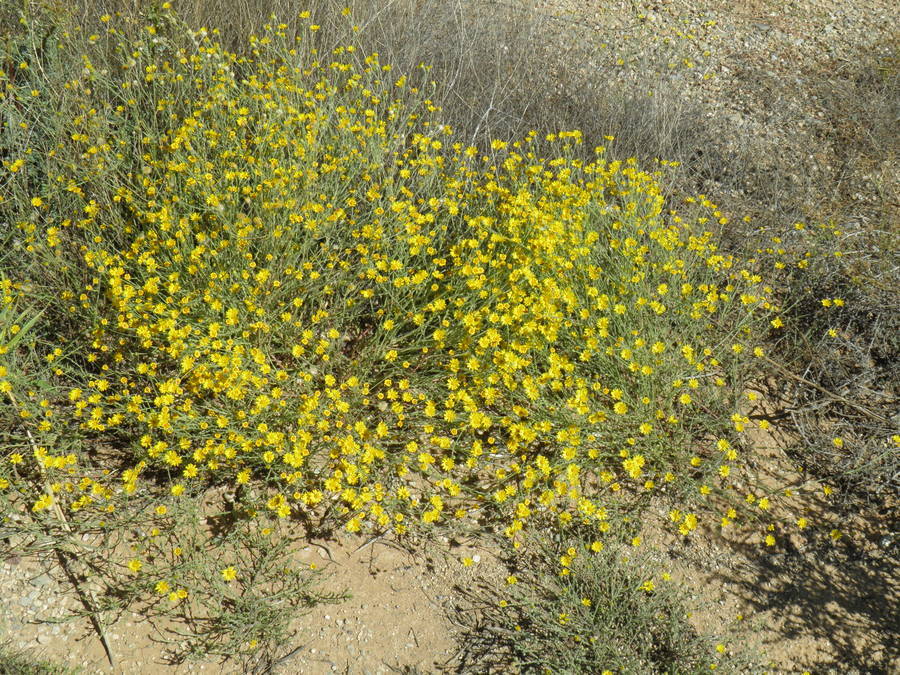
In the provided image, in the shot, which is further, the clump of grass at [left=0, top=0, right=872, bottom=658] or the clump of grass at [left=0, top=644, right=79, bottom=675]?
the clump of grass at [left=0, top=0, right=872, bottom=658]

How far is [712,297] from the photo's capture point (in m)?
Result: 2.99

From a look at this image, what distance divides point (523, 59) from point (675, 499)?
3704 millimetres

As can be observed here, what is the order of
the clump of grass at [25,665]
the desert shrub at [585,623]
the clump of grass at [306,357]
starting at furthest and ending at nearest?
the clump of grass at [306,357], the desert shrub at [585,623], the clump of grass at [25,665]

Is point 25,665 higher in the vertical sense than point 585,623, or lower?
lower

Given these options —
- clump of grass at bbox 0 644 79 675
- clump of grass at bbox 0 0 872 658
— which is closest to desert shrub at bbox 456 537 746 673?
clump of grass at bbox 0 0 872 658

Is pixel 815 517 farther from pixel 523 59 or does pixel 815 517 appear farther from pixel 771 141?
pixel 523 59

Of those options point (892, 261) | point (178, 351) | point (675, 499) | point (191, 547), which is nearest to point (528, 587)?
point (675, 499)

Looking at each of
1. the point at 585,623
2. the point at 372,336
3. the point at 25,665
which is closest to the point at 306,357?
the point at 372,336

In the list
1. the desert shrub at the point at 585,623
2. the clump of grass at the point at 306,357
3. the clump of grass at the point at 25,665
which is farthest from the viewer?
the clump of grass at the point at 306,357

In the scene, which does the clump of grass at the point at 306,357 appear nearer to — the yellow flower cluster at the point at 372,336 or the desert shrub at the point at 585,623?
the yellow flower cluster at the point at 372,336

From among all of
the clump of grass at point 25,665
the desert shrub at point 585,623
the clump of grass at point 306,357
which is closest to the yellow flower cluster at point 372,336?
the clump of grass at point 306,357

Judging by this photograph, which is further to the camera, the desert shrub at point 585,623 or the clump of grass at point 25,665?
the desert shrub at point 585,623

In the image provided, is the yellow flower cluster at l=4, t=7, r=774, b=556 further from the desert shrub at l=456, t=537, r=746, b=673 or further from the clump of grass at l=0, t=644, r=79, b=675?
the clump of grass at l=0, t=644, r=79, b=675

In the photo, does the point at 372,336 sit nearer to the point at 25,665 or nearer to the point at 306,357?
the point at 306,357
